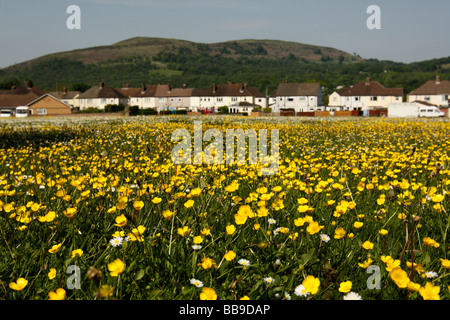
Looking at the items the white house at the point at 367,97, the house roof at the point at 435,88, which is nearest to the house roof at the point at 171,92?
the white house at the point at 367,97

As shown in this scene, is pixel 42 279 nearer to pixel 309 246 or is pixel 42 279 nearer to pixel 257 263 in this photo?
pixel 257 263

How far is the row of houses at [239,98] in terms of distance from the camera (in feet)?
285

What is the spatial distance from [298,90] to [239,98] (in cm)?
2116

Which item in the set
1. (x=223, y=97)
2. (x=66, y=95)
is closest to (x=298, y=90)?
(x=223, y=97)

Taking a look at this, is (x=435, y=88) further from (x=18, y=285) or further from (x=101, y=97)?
(x=18, y=285)

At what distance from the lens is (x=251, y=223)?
3311 millimetres

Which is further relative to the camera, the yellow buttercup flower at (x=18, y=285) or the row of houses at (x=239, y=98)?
the row of houses at (x=239, y=98)

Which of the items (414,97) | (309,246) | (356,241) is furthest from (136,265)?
(414,97)

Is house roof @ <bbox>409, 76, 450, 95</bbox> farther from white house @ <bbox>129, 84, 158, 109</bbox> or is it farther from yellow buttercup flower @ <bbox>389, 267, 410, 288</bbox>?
yellow buttercup flower @ <bbox>389, 267, 410, 288</bbox>

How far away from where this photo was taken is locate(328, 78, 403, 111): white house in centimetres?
9694

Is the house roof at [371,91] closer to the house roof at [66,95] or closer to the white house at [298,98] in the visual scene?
the white house at [298,98]

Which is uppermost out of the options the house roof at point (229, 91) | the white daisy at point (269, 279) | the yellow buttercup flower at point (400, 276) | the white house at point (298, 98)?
the house roof at point (229, 91)

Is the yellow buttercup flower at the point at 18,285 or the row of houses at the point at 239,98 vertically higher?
the row of houses at the point at 239,98

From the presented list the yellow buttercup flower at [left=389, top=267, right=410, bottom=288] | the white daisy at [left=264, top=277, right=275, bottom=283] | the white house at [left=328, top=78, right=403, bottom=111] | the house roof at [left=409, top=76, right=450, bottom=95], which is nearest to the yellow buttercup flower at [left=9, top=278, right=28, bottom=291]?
the white daisy at [left=264, top=277, right=275, bottom=283]
